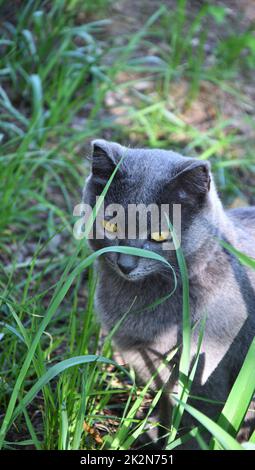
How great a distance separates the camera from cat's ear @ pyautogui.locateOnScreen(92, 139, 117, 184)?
2.13 metres

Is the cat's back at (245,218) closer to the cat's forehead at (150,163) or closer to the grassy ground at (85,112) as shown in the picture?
the cat's forehead at (150,163)

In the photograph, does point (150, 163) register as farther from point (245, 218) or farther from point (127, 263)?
point (245, 218)

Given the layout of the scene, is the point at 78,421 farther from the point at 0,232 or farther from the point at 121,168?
the point at 0,232

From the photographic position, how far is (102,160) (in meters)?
2.16

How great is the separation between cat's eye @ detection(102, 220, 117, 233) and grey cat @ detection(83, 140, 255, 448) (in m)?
0.04

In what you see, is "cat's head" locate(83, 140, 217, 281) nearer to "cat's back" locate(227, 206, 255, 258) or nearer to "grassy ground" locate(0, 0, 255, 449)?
"cat's back" locate(227, 206, 255, 258)

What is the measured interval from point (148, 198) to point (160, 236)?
0.42ft

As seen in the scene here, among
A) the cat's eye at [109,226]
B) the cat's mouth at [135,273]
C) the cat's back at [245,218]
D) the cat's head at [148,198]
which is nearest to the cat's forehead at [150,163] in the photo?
the cat's head at [148,198]

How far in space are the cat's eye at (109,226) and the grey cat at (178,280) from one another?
42 mm

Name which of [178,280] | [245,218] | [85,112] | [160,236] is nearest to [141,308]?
[178,280]

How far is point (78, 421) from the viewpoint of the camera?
191 centimetres

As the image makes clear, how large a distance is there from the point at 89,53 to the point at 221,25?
1.46 meters
